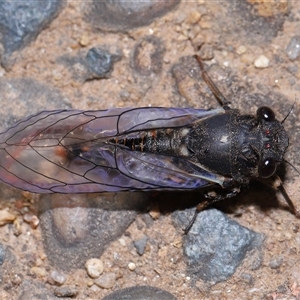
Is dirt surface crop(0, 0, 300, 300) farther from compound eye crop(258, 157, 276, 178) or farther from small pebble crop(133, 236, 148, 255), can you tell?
compound eye crop(258, 157, 276, 178)

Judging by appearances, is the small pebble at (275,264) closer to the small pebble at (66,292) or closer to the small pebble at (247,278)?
the small pebble at (247,278)

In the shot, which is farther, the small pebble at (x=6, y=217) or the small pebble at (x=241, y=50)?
→ the small pebble at (x=241, y=50)

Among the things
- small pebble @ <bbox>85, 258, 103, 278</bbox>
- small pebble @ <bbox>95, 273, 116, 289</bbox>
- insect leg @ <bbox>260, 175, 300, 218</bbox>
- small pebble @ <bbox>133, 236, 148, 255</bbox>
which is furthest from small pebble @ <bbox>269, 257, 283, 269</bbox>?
small pebble @ <bbox>85, 258, 103, 278</bbox>

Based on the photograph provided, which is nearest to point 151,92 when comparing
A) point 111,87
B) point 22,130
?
point 111,87

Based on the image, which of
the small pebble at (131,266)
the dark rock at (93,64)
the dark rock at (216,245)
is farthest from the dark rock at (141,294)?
the dark rock at (93,64)

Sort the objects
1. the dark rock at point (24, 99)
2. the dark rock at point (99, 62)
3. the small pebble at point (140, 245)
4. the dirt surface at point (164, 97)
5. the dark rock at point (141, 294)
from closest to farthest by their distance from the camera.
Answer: the dark rock at point (141, 294) < the dirt surface at point (164, 97) < the small pebble at point (140, 245) < the dark rock at point (24, 99) < the dark rock at point (99, 62)
